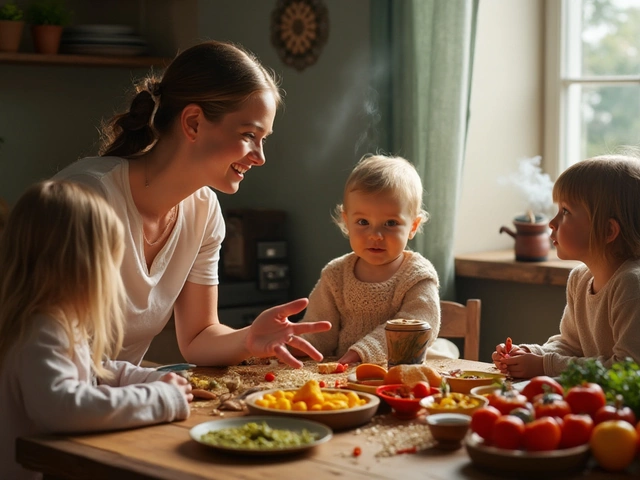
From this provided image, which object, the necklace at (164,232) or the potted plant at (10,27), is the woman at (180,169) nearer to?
the necklace at (164,232)

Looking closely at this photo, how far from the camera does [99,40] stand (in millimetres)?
3869

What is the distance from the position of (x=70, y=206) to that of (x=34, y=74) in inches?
106

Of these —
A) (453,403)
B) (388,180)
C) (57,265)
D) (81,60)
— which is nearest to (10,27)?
(81,60)

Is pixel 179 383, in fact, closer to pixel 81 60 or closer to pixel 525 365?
pixel 525 365

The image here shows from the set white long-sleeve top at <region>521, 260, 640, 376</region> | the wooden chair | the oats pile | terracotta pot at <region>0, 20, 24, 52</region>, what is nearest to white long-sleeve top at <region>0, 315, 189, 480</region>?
the oats pile

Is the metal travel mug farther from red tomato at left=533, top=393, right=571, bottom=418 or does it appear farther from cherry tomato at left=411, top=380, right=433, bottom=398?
red tomato at left=533, top=393, right=571, bottom=418

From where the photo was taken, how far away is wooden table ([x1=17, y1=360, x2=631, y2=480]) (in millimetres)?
1314

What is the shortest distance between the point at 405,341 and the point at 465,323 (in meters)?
0.77

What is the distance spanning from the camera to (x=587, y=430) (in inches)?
51.4

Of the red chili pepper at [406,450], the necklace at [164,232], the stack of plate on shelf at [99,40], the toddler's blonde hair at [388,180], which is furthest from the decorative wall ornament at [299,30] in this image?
the red chili pepper at [406,450]

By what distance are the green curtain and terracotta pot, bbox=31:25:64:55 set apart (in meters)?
1.36

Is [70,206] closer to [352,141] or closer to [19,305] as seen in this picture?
[19,305]

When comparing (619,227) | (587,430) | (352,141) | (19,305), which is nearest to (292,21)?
(352,141)

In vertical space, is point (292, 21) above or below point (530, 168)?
above
